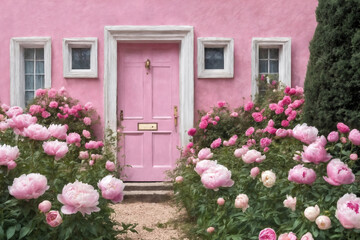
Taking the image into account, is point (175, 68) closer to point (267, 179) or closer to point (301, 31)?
point (301, 31)

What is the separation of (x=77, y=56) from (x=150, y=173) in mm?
2216

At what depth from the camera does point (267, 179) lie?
261cm

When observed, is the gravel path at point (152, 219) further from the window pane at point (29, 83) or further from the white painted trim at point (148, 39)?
the window pane at point (29, 83)

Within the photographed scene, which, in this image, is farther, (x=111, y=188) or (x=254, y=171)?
(x=254, y=171)

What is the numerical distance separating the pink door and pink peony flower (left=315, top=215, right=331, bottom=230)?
14.6ft

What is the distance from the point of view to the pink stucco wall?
21.0 feet

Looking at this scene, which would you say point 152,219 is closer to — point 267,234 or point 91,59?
point 91,59

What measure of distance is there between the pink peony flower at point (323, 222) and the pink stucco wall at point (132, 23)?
4382mm

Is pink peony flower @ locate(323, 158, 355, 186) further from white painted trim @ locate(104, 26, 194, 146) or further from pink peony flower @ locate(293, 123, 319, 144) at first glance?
white painted trim @ locate(104, 26, 194, 146)

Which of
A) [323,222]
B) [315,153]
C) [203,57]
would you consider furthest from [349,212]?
[203,57]

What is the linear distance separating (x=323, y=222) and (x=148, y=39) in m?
4.80

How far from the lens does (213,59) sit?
21.4 feet

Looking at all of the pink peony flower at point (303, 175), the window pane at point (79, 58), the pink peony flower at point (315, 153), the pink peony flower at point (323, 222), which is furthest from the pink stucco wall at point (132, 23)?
the pink peony flower at point (323, 222)

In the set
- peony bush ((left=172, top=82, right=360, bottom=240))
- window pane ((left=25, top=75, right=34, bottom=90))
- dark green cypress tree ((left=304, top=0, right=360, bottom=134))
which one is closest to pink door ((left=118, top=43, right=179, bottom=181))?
window pane ((left=25, top=75, right=34, bottom=90))
